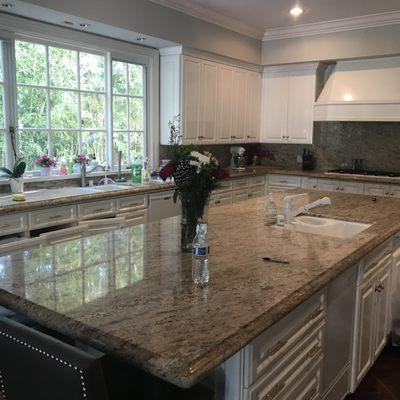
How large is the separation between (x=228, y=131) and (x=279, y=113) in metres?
0.90

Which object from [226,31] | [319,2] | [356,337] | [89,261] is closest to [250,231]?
[356,337]

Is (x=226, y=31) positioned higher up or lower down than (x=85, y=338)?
higher up

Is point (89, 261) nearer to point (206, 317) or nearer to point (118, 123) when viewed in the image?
point (206, 317)

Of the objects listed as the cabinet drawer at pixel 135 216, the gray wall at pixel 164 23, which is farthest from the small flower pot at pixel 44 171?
the gray wall at pixel 164 23

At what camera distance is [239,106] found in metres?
5.98

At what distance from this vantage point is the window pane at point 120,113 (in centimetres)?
491

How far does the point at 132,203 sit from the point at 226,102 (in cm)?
219

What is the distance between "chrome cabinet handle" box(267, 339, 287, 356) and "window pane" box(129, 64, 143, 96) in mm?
4017

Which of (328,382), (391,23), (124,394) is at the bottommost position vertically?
(328,382)

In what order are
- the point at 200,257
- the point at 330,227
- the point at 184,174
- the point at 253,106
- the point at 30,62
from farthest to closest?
Result: the point at 253,106 < the point at 30,62 < the point at 330,227 < the point at 184,174 < the point at 200,257

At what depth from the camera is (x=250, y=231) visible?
254 centimetres

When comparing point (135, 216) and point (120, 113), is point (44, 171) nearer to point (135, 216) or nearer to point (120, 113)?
point (135, 216)

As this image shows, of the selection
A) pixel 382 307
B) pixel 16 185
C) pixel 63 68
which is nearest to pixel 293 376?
pixel 382 307

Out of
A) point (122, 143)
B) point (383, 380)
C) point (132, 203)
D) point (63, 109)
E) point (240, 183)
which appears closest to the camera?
point (383, 380)
